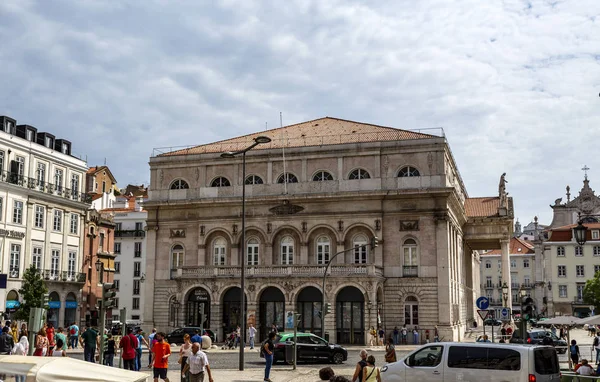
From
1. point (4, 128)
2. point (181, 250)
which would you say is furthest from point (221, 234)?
point (4, 128)

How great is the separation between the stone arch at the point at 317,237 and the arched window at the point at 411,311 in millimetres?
6572

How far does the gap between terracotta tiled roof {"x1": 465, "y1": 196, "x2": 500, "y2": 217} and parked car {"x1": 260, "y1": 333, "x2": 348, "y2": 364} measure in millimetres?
37007

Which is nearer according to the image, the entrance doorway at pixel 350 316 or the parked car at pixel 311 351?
the parked car at pixel 311 351

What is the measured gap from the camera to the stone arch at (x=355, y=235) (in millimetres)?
48844

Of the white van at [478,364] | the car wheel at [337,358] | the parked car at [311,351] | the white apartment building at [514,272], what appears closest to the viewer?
the white van at [478,364]

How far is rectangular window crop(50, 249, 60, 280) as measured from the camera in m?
53.9

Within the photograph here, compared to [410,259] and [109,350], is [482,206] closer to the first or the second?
[410,259]

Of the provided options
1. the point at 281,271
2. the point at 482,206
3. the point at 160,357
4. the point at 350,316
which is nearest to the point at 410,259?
the point at 350,316

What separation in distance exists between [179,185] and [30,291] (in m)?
13.9

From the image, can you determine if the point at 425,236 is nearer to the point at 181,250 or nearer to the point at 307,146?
the point at 307,146

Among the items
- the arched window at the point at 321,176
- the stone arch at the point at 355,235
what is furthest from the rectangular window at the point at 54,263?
the stone arch at the point at 355,235

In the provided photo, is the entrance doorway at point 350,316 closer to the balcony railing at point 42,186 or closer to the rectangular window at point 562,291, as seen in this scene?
the balcony railing at point 42,186

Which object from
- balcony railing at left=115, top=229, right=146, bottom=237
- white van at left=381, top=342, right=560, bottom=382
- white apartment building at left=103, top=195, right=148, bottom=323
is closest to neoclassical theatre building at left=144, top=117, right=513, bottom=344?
A: balcony railing at left=115, top=229, right=146, bottom=237

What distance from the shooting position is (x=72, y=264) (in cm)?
5691
